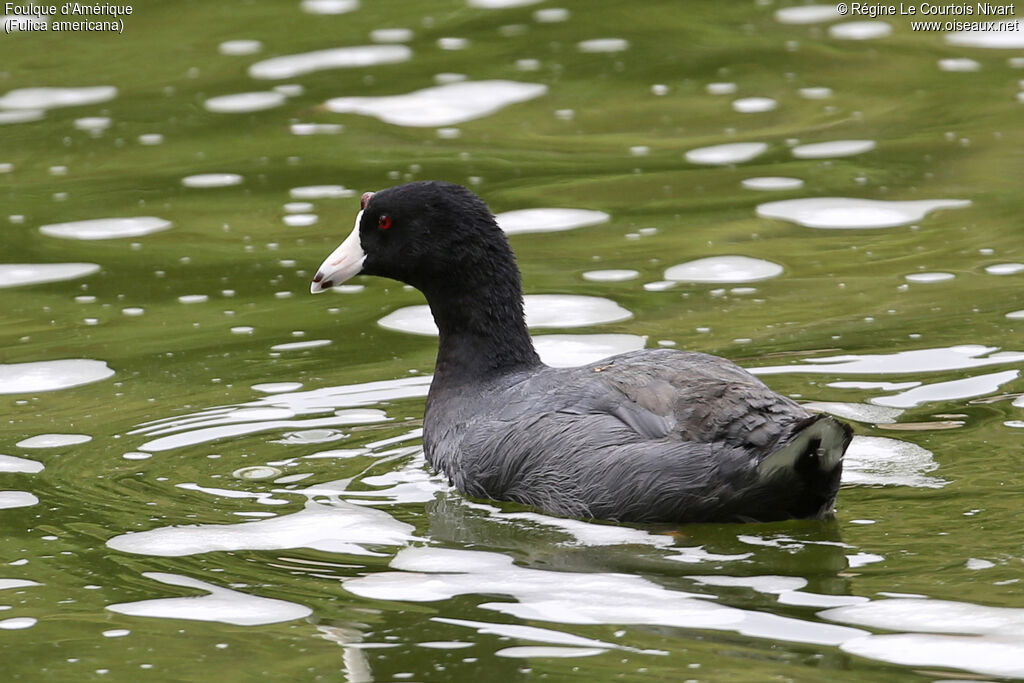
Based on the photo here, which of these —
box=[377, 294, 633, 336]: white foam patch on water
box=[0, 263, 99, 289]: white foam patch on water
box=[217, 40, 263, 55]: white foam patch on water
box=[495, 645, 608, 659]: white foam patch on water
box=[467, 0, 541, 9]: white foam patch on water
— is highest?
box=[467, 0, 541, 9]: white foam patch on water

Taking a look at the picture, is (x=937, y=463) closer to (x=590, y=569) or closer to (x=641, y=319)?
(x=590, y=569)

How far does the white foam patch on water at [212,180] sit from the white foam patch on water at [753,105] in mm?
3540

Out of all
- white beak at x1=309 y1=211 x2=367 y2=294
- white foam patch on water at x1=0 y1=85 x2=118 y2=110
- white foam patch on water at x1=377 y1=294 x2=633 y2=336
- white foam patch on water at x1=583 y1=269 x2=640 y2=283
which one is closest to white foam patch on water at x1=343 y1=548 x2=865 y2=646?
white beak at x1=309 y1=211 x2=367 y2=294

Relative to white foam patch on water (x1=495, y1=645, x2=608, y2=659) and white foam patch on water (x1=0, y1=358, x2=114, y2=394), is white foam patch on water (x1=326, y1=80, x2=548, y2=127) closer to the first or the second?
white foam patch on water (x1=0, y1=358, x2=114, y2=394)

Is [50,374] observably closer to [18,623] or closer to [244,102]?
[18,623]

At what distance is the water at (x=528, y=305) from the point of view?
17.4ft

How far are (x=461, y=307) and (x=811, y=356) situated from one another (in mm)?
1770

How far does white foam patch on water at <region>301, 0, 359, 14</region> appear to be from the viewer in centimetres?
1480

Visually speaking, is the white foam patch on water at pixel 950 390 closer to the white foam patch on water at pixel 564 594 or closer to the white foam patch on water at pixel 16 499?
the white foam patch on water at pixel 564 594

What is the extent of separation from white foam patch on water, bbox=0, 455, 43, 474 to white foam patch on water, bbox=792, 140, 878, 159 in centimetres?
607

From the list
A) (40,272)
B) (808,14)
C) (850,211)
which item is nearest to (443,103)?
(808,14)

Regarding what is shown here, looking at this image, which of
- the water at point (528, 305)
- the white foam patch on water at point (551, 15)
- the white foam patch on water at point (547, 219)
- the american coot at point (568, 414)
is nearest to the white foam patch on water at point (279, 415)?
the water at point (528, 305)

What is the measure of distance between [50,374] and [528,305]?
7.76ft

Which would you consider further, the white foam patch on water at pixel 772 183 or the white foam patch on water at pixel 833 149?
the white foam patch on water at pixel 833 149
